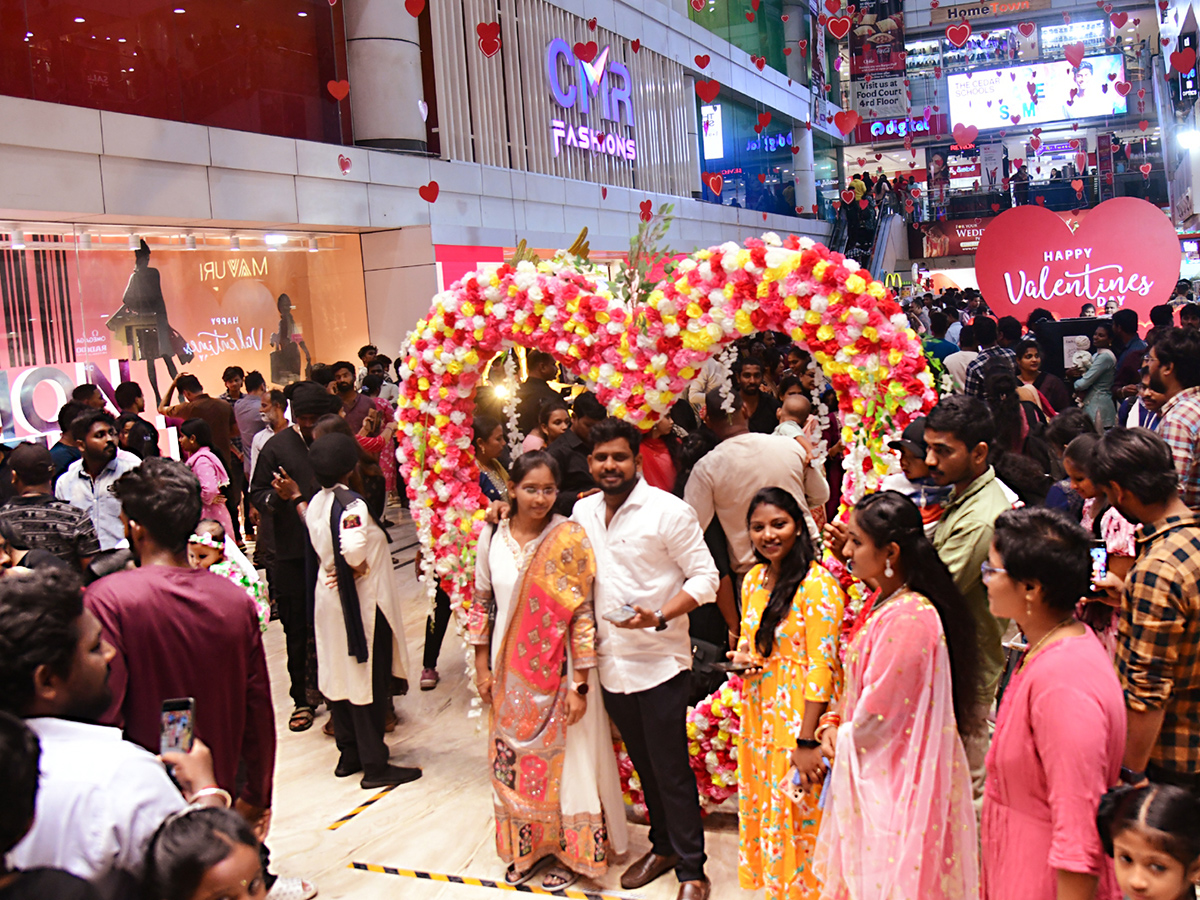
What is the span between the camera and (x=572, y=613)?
12.7 feet

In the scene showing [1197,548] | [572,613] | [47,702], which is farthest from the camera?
[572,613]

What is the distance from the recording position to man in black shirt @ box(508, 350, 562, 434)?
23.5 feet

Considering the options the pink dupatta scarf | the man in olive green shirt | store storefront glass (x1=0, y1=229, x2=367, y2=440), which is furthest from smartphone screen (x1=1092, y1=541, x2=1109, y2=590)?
store storefront glass (x1=0, y1=229, x2=367, y2=440)

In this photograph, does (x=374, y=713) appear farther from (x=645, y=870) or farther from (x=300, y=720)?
(x=645, y=870)

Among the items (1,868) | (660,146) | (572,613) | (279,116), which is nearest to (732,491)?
(572,613)

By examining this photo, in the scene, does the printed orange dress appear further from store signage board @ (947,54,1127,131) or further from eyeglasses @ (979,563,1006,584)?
store signage board @ (947,54,1127,131)

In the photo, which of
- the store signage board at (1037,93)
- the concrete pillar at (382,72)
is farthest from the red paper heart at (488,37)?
the store signage board at (1037,93)

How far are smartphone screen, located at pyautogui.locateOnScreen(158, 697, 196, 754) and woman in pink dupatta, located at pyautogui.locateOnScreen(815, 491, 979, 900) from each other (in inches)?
65.5

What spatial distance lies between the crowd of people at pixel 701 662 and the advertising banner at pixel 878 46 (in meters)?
35.9

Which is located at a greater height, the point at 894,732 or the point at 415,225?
the point at 415,225

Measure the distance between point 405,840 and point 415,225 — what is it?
962 centimetres

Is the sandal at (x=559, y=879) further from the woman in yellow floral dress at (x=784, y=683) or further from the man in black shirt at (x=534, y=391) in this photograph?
the man in black shirt at (x=534, y=391)

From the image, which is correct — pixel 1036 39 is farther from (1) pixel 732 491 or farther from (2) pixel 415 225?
(1) pixel 732 491

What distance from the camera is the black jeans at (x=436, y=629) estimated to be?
620 centimetres
